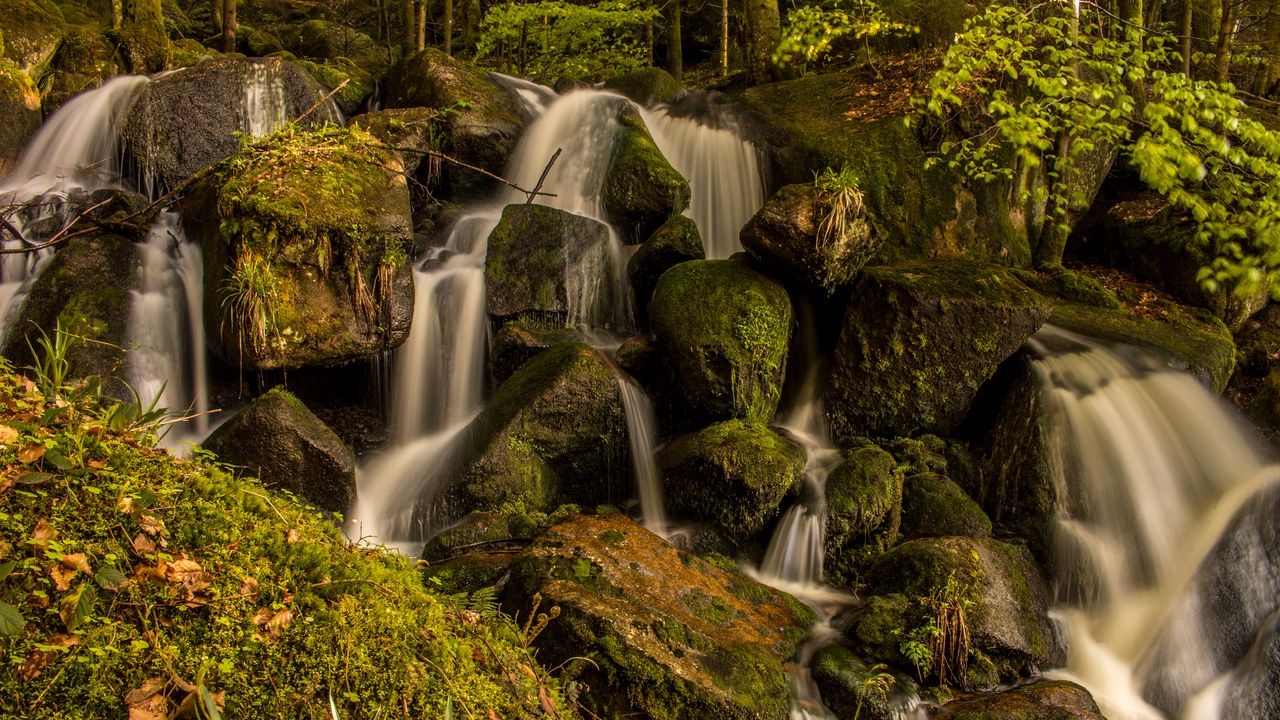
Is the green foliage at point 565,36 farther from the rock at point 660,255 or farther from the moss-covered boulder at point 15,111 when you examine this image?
the moss-covered boulder at point 15,111

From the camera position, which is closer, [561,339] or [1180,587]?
[1180,587]

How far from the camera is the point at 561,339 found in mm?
7895

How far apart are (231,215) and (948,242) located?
26.8 feet

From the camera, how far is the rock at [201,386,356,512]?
5781mm

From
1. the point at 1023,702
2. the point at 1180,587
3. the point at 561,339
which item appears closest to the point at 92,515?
the point at 1023,702

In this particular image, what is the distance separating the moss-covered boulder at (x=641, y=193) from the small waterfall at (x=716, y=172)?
621 millimetres

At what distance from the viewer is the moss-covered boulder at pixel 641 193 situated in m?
9.55

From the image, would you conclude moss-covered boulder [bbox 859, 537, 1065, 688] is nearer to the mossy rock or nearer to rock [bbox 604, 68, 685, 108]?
the mossy rock

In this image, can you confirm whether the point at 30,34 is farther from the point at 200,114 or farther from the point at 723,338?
the point at 723,338

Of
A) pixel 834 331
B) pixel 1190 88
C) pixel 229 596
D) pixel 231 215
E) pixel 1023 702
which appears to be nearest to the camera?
pixel 229 596

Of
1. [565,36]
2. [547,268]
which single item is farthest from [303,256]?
[565,36]

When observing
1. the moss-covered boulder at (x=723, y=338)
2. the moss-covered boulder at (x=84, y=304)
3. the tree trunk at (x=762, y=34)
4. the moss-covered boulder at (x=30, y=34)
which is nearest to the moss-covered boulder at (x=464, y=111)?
the tree trunk at (x=762, y=34)

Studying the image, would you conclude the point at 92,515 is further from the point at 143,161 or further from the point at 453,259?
the point at 143,161

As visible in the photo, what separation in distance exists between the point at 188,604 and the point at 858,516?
16.8ft
